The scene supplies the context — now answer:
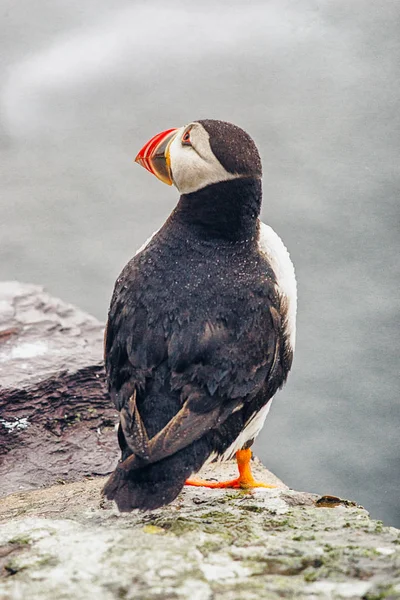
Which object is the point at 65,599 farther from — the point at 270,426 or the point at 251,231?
the point at 270,426

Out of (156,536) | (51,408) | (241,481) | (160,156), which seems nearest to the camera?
(156,536)

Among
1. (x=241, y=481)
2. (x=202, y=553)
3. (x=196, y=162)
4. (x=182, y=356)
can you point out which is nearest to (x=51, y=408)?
(x=241, y=481)

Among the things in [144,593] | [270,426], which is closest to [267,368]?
[144,593]

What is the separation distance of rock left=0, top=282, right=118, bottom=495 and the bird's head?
3.89ft

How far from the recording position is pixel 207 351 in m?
1.93

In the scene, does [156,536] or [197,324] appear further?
[197,324]

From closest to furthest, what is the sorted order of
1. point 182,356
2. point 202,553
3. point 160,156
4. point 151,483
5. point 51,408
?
point 202,553 < point 151,483 < point 182,356 < point 160,156 < point 51,408

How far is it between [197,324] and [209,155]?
44cm

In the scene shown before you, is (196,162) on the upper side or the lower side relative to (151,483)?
upper

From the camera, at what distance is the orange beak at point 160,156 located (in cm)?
213

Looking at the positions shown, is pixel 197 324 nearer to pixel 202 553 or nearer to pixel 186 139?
pixel 186 139

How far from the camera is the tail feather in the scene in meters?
1.77

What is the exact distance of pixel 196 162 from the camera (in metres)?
2.02

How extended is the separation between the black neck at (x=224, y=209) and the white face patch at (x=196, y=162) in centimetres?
2
